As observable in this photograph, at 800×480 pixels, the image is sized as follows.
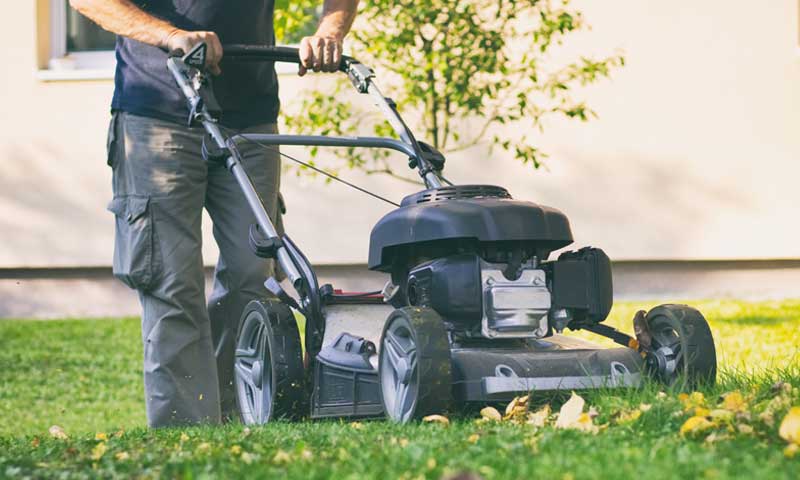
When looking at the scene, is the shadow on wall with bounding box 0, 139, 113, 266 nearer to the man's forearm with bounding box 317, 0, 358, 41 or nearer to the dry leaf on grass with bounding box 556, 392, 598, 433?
the man's forearm with bounding box 317, 0, 358, 41

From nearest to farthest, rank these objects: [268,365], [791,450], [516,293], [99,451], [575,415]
Result: [791,450]
[99,451]
[575,415]
[516,293]
[268,365]

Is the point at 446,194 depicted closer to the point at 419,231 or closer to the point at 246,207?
the point at 419,231

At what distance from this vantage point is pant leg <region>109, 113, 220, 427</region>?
165 inches

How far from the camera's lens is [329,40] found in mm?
4242

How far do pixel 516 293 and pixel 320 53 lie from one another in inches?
48.9

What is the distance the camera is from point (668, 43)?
9109 mm

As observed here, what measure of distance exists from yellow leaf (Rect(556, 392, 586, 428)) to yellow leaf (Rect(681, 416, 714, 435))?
328 millimetres

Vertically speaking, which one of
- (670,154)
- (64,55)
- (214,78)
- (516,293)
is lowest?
(516,293)

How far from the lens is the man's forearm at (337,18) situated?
14.4 feet

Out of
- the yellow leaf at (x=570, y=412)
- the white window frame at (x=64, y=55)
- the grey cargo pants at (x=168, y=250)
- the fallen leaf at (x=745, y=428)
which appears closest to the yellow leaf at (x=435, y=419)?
the yellow leaf at (x=570, y=412)

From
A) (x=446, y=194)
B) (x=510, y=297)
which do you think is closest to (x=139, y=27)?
(x=446, y=194)

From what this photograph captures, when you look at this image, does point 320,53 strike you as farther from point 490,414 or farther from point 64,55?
point 64,55

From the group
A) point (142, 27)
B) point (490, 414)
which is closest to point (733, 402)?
point (490, 414)

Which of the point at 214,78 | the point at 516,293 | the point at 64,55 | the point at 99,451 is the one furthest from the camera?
the point at 64,55
